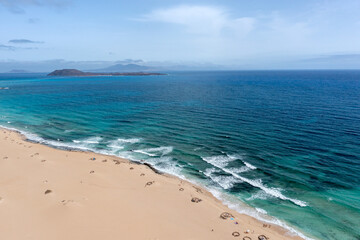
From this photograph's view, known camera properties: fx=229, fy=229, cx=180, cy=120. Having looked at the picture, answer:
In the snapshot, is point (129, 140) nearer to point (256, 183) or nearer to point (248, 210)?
point (256, 183)

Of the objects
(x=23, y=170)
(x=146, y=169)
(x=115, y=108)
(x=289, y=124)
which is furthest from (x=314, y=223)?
(x=115, y=108)

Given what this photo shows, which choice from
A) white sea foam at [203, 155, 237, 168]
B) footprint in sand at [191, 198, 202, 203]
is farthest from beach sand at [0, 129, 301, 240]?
white sea foam at [203, 155, 237, 168]

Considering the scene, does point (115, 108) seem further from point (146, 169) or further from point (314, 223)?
point (314, 223)

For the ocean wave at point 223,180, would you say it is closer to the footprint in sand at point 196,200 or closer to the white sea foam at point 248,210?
the white sea foam at point 248,210

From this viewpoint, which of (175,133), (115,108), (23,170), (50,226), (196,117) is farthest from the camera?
(115,108)

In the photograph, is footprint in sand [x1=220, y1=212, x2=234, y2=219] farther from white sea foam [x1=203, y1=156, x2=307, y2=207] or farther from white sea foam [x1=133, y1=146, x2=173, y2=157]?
white sea foam [x1=133, y1=146, x2=173, y2=157]

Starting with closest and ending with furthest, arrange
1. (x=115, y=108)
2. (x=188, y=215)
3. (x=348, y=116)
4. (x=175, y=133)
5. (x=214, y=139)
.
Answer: (x=188, y=215)
(x=214, y=139)
(x=175, y=133)
(x=348, y=116)
(x=115, y=108)

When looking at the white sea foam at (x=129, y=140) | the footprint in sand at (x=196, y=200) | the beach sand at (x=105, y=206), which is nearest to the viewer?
the beach sand at (x=105, y=206)

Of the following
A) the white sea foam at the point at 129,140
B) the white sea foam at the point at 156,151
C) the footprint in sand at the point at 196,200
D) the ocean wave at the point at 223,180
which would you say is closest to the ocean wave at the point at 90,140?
the white sea foam at the point at 129,140
